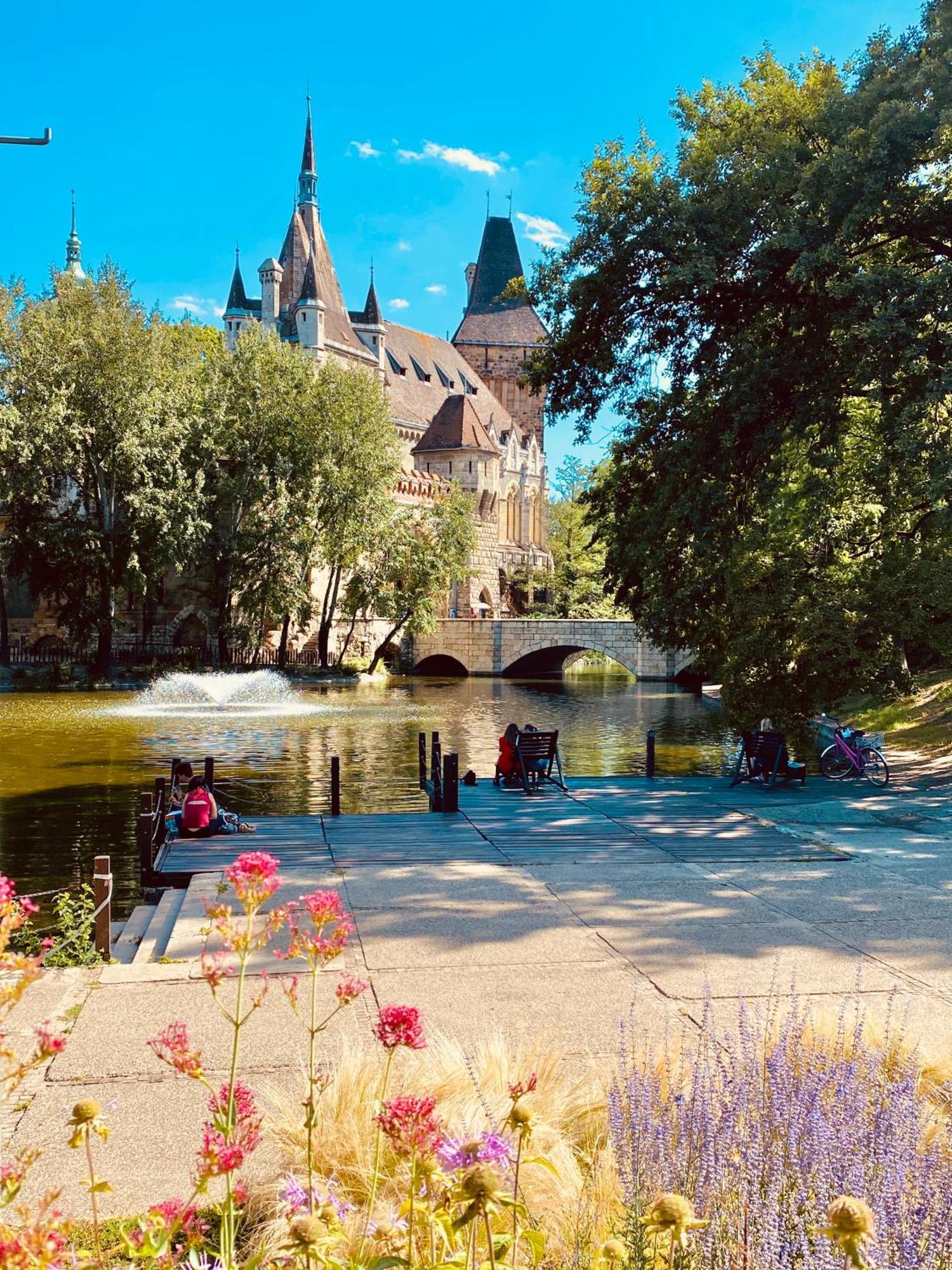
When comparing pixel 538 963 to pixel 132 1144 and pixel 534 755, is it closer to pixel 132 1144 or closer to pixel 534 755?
pixel 132 1144

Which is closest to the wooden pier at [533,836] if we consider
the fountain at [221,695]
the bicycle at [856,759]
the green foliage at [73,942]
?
the bicycle at [856,759]

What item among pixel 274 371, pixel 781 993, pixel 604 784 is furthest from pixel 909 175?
pixel 274 371

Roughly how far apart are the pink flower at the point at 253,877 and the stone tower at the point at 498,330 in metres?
103

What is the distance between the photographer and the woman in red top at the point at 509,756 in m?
16.0

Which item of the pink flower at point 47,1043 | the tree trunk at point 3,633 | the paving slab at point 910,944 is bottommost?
the paving slab at point 910,944

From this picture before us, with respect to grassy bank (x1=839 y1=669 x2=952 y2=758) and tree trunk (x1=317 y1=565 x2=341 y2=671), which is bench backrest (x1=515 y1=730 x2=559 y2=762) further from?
tree trunk (x1=317 y1=565 x2=341 y2=671)

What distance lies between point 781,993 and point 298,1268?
401 cm

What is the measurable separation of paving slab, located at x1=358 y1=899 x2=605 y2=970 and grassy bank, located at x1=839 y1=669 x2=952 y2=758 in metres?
13.1

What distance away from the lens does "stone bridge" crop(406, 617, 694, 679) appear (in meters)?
56.5

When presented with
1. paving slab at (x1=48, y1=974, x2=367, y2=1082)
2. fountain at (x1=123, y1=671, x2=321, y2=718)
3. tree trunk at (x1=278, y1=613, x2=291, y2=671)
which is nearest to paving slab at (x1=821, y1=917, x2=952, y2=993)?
paving slab at (x1=48, y1=974, x2=367, y2=1082)

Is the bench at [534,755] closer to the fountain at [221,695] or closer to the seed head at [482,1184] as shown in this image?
the seed head at [482,1184]

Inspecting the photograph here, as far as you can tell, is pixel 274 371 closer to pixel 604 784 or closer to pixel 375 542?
pixel 375 542

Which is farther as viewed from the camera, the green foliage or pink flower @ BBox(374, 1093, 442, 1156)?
the green foliage

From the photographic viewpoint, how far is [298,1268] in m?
2.62
